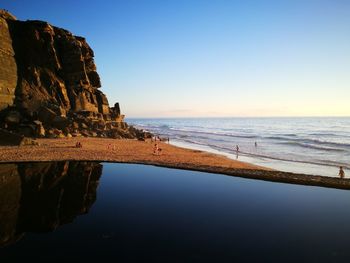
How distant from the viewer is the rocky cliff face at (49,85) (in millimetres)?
44406

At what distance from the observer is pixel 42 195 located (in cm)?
1664

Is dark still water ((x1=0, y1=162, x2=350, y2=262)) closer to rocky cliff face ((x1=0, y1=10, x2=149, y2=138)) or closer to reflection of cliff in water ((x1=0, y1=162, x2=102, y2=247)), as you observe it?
reflection of cliff in water ((x1=0, y1=162, x2=102, y2=247))

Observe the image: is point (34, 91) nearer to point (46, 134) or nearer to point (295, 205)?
point (46, 134)

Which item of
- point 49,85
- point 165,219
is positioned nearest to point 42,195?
point 165,219

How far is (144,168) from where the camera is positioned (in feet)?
86.5

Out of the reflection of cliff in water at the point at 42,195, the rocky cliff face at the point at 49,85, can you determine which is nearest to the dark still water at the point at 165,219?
the reflection of cliff in water at the point at 42,195

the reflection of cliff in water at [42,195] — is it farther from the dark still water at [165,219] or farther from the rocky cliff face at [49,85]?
the rocky cliff face at [49,85]

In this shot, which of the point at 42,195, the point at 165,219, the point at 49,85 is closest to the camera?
the point at 165,219

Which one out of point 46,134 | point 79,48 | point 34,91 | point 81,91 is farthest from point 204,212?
point 79,48

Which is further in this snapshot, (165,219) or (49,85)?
(49,85)

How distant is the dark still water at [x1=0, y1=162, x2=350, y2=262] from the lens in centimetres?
1066

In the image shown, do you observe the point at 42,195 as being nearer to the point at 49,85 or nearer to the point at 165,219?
the point at 165,219

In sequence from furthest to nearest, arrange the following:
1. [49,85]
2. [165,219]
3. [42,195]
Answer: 1. [49,85]
2. [42,195]
3. [165,219]

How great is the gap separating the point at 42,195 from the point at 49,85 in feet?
143
